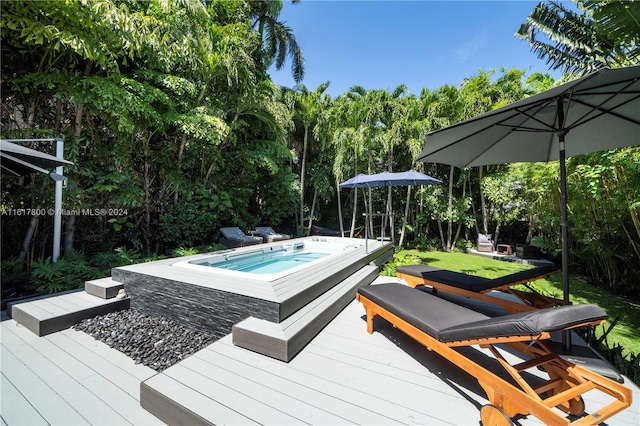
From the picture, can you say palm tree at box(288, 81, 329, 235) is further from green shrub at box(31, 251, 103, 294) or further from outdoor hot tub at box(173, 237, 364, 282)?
green shrub at box(31, 251, 103, 294)

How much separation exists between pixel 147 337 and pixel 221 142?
7.06 m

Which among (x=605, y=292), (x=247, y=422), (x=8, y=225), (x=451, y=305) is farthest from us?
(x=605, y=292)

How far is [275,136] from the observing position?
10797mm

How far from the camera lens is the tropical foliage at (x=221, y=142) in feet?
15.8

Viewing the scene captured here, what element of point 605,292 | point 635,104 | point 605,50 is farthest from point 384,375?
point 605,50

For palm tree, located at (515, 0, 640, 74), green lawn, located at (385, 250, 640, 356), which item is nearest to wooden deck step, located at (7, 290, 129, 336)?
green lawn, located at (385, 250, 640, 356)

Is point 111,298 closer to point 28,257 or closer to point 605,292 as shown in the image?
point 28,257

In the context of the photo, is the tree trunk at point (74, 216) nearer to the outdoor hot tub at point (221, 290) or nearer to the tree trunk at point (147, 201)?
the tree trunk at point (147, 201)

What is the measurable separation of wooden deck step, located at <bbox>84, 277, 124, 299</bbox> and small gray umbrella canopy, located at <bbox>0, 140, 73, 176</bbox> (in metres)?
1.88

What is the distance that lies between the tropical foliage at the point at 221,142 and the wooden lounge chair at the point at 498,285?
2193 mm

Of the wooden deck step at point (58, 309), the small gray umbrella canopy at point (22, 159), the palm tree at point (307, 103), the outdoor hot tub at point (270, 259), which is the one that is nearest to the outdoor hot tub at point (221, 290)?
the outdoor hot tub at point (270, 259)

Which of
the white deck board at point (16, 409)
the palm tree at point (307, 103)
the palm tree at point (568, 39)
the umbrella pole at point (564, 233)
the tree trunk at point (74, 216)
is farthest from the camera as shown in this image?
the palm tree at point (307, 103)

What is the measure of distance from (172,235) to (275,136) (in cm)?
556

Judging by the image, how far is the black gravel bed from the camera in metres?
2.78
